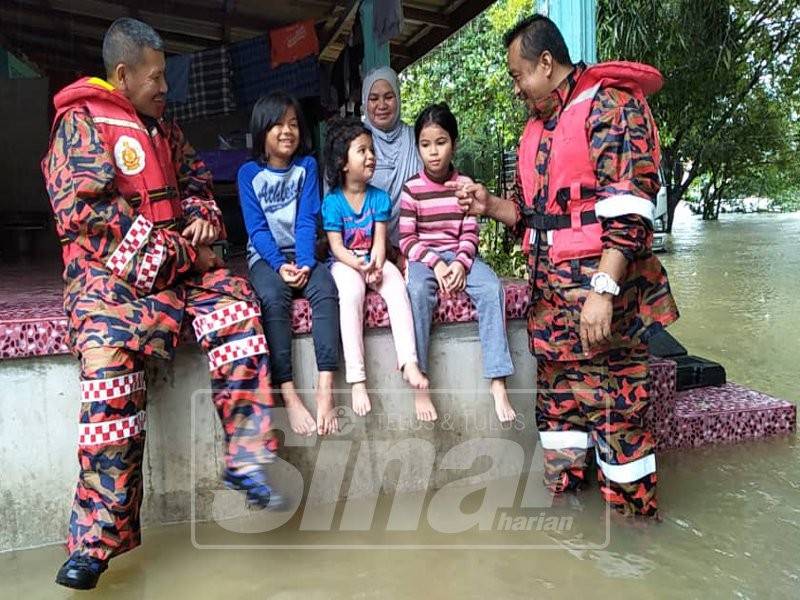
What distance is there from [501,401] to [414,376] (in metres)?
0.40

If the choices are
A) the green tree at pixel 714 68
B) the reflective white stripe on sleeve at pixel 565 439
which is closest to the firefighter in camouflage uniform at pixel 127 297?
the reflective white stripe on sleeve at pixel 565 439

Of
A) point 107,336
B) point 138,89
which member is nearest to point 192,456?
point 107,336

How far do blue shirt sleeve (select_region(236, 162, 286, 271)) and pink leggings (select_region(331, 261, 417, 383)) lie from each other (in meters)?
0.27

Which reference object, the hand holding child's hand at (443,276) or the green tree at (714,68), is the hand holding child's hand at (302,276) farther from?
the green tree at (714,68)

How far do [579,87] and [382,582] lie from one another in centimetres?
188

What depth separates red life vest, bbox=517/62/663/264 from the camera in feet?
7.89

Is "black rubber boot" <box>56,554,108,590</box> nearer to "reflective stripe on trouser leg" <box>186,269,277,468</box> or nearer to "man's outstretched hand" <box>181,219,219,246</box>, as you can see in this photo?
"reflective stripe on trouser leg" <box>186,269,277,468</box>

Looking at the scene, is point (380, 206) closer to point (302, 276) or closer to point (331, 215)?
point (331, 215)

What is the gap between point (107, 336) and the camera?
2.16 meters

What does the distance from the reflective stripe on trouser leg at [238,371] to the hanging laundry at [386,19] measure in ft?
10.9

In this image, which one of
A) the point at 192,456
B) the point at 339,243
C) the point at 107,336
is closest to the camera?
the point at 107,336

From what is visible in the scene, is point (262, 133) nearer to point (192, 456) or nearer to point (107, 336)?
point (107, 336)

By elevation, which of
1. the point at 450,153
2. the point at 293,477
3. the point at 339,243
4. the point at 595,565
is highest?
the point at 450,153

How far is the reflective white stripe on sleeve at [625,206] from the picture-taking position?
7.52ft
